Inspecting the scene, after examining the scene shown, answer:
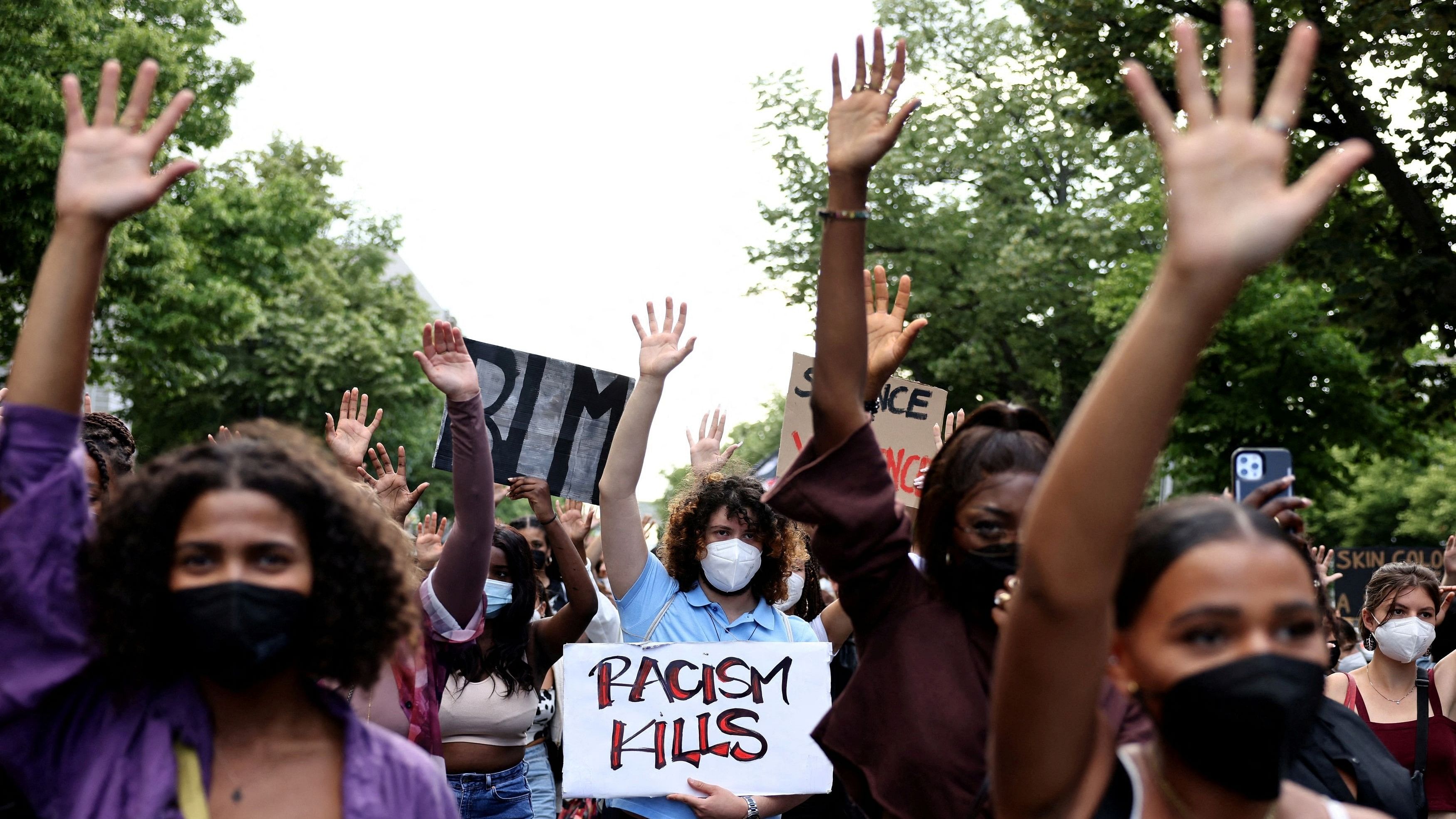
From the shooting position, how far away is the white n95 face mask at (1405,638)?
6.98 meters

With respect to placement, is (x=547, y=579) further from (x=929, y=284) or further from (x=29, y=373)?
(x=929, y=284)

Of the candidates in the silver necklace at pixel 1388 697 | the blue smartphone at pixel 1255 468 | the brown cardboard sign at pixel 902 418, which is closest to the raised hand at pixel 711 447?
the brown cardboard sign at pixel 902 418

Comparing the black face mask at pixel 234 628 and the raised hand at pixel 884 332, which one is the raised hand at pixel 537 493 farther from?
the black face mask at pixel 234 628

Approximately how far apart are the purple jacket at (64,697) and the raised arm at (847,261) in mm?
1022

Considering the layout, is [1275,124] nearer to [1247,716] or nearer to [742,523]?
[1247,716]

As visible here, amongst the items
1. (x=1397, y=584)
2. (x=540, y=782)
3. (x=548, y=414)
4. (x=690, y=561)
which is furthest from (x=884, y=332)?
(x=1397, y=584)

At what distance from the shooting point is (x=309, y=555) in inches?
93.9

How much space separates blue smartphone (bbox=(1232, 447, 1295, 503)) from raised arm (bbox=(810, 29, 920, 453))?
2593 millimetres

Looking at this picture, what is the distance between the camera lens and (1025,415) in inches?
116

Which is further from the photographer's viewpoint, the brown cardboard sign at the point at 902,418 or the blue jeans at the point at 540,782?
the brown cardboard sign at the point at 902,418

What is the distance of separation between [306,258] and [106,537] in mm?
41783

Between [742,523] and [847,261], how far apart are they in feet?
9.05

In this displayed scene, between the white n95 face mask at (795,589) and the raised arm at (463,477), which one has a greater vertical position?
the raised arm at (463,477)

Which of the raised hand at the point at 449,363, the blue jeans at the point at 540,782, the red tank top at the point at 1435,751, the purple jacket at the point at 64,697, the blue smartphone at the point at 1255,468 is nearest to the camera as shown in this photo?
the purple jacket at the point at 64,697
